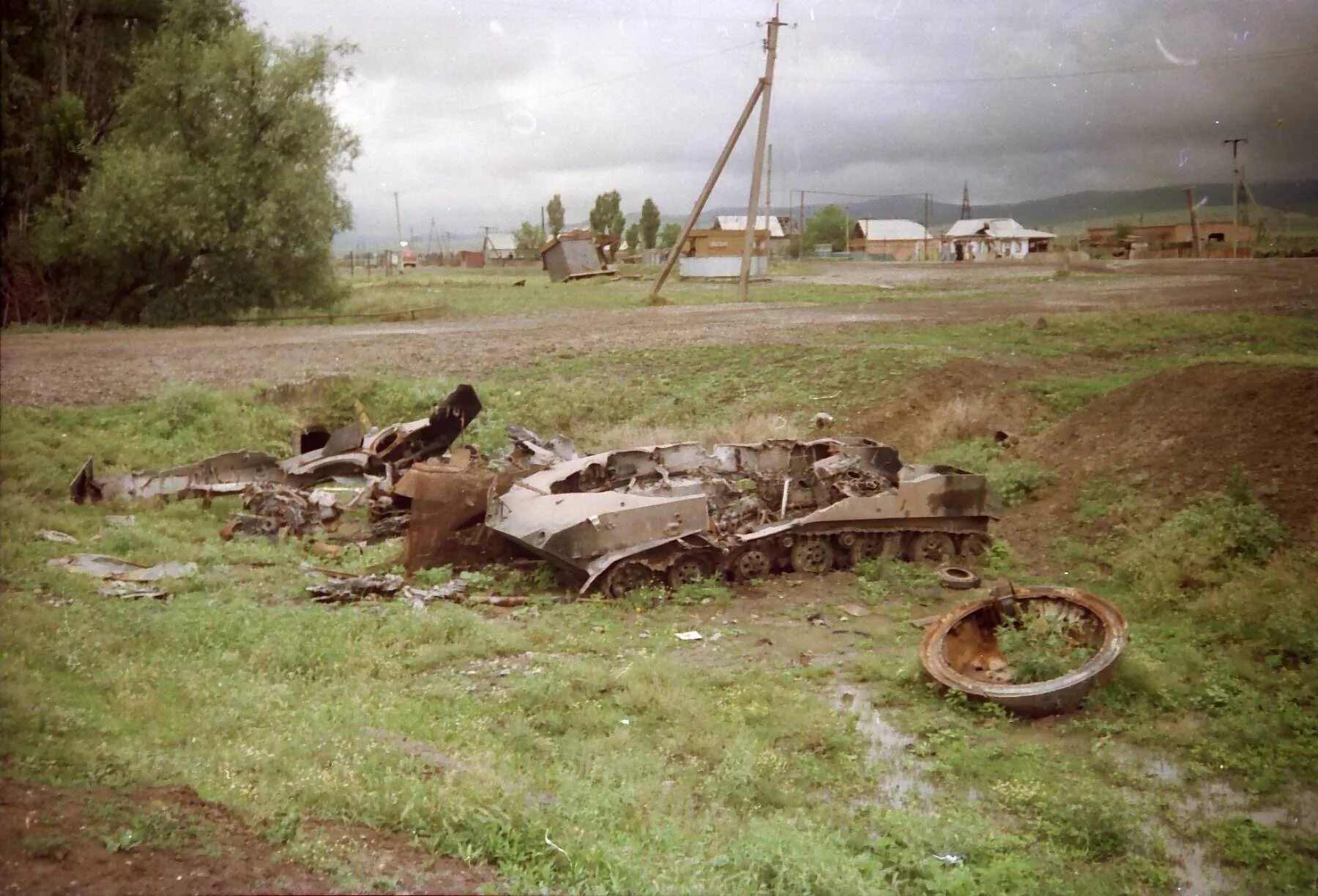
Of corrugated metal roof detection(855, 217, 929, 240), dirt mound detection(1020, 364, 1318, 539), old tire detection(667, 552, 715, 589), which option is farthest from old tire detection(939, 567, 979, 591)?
corrugated metal roof detection(855, 217, 929, 240)

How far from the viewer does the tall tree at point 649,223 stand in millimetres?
75688

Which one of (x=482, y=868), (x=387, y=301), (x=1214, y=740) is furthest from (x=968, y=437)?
(x=387, y=301)

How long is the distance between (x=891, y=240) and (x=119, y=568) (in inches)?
2861

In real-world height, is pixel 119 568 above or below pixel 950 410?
below

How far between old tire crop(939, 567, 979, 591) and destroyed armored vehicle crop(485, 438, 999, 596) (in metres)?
0.37

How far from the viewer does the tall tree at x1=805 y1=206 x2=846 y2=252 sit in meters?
83.5

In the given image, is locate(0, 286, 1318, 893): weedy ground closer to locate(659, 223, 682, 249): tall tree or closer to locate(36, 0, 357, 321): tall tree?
locate(36, 0, 357, 321): tall tree

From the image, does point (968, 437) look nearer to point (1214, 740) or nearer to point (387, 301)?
point (1214, 740)

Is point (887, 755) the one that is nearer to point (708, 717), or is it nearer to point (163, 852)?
point (708, 717)

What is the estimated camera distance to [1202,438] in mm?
11711

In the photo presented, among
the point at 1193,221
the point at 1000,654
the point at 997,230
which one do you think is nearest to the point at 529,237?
the point at 997,230

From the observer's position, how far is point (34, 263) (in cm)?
2561

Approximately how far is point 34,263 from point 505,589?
21.8 metres

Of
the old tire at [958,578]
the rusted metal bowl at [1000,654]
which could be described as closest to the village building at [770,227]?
the old tire at [958,578]
